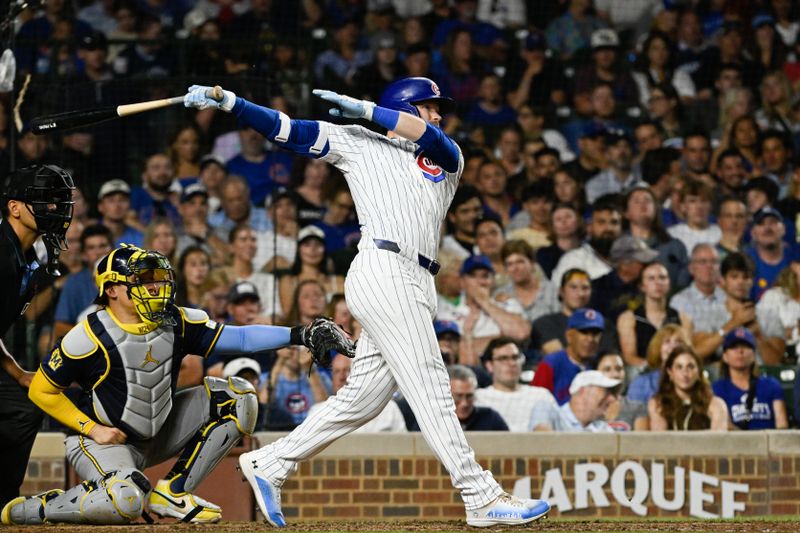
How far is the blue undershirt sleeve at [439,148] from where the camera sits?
5.02 meters

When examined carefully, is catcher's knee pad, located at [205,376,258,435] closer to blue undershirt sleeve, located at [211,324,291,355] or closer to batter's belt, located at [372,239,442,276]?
blue undershirt sleeve, located at [211,324,291,355]

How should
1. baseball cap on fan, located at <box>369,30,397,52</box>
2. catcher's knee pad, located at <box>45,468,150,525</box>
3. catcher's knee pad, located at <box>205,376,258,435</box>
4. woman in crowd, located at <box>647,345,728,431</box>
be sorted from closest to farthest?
1. catcher's knee pad, located at <box>45,468,150,525</box>
2. catcher's knee pad, located at <box>205,376,258,435</box>
3. woman in crowd, located at <box>647,345,728,431</box>
4. baseball cap on fan, located at <box>369,30,397,52</box>

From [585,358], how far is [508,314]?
584 millimetres

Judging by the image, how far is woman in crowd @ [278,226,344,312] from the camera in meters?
8.74

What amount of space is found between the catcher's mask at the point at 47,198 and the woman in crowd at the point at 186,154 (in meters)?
3.55

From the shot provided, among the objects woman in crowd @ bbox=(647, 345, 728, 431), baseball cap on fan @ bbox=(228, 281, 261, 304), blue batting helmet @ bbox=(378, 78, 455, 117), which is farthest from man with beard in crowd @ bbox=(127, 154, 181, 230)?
blue batting helmet @ bbox=(378, 78, 455, 117)

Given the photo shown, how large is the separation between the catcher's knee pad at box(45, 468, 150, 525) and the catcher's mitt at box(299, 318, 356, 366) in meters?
0.79

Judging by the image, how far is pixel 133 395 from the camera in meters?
5.32

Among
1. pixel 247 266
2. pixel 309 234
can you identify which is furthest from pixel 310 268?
pixel 247 266

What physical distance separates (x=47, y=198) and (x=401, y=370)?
1.61 m

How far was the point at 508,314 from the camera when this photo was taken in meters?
8.84

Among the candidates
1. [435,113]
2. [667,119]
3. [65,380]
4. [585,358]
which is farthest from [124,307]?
[667,119]

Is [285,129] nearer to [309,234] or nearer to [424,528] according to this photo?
[424,528]

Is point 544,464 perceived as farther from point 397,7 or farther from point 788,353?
point 397,7
